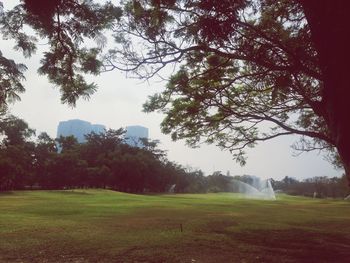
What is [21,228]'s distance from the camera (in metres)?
15.6

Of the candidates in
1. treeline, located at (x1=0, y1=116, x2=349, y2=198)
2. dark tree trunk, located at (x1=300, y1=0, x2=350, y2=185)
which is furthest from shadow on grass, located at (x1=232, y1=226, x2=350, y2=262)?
treeline, located at (x1=0, y1=116, x2=349, y2=198)

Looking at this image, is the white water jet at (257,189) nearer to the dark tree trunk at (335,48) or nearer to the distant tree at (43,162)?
the distant tree at (43,162)

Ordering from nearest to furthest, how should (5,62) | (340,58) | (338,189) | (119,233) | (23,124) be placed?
1. (340,58)
2. (5,62)
3. (119,233)
4. (23,124)
5. (338,189)

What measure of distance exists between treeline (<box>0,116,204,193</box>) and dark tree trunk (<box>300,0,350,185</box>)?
56.0 meters

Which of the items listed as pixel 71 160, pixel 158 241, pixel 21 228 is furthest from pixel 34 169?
pixel 158 241

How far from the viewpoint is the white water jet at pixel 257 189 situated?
237ft

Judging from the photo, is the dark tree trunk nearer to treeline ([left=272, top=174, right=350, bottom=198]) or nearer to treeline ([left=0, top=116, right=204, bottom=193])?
treeline ([left=0, top=116, right=204, bottom=193])

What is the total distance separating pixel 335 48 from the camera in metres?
5.93

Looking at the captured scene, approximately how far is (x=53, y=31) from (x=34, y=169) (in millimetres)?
67100

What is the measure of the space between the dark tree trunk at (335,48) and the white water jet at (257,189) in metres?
60.8

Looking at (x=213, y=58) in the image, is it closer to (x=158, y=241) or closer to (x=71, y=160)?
(x=158, y=241)

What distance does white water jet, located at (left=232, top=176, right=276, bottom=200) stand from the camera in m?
72.4

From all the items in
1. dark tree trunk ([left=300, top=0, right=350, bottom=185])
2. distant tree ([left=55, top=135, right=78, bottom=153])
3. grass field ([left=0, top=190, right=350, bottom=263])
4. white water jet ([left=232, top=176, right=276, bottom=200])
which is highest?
distant tree ([left=55, top=135, right=78, bottom=153])

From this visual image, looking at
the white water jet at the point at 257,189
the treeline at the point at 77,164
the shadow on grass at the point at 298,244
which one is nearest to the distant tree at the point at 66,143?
the treeline at the point at 77,164
